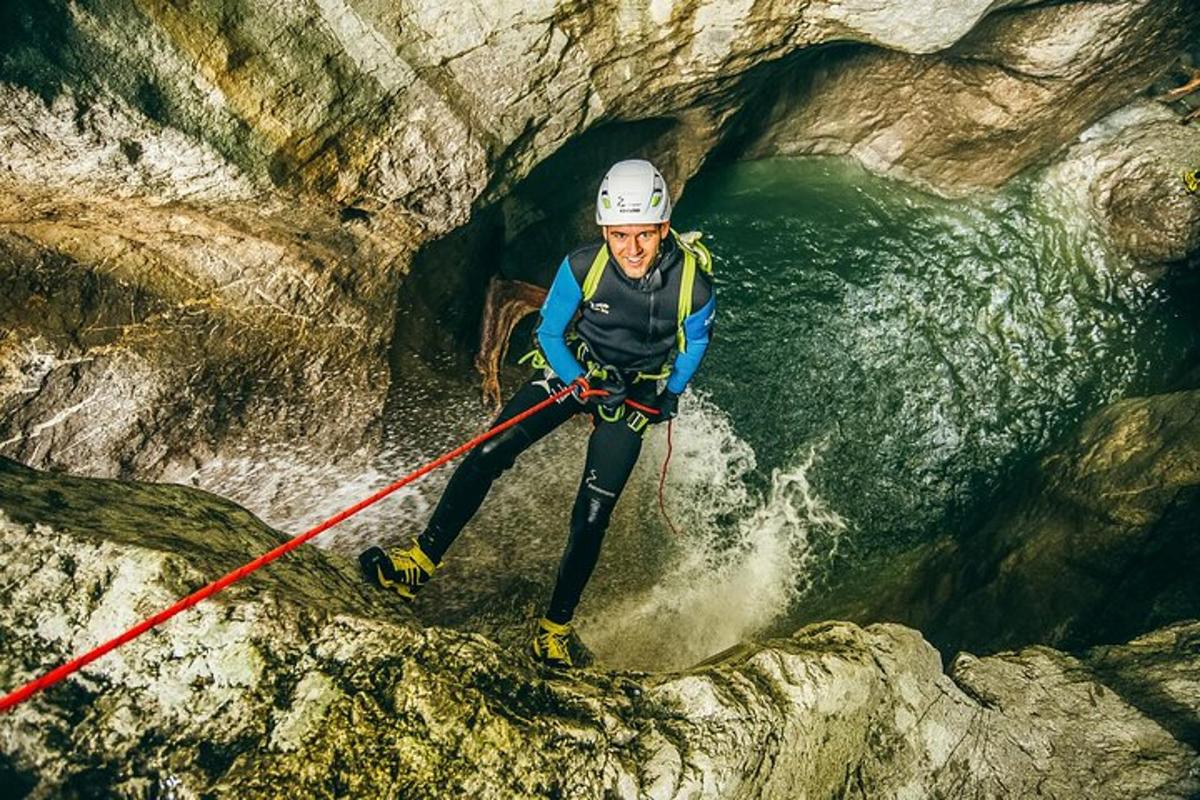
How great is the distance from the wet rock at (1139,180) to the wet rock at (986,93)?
0.82ft

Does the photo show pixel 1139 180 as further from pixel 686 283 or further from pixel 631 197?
pixel 631 197

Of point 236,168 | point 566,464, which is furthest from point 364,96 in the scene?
point 566,464

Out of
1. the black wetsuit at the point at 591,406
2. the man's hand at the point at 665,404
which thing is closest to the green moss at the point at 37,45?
the black wetsuit at the point at 591,406

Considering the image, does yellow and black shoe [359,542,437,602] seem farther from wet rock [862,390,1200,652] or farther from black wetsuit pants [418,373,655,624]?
wet rock [862,390,1200,652]

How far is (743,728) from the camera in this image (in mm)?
3189

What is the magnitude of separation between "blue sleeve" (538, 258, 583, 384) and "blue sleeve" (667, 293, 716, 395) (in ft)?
2.28

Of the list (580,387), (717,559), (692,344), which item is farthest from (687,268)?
(717,559)

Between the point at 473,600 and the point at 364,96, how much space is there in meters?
3.89

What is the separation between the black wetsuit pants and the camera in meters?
4.88

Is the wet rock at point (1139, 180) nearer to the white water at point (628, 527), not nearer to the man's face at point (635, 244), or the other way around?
the white water at point (628, 527)

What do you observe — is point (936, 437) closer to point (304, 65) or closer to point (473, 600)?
point (473, 600)

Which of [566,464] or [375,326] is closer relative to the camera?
[375,326]

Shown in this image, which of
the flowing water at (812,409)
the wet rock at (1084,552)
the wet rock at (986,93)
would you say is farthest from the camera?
the wet rock at (986,93)

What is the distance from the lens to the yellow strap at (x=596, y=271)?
486 centimetres
